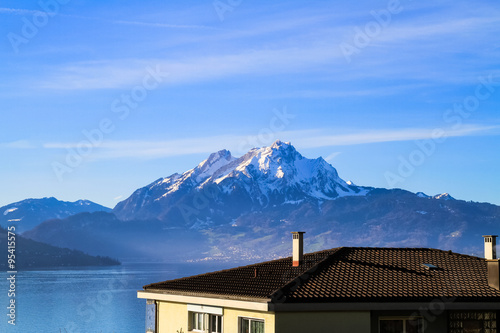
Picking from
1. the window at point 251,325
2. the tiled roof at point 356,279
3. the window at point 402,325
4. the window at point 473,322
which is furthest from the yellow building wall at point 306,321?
the window at point 473,322

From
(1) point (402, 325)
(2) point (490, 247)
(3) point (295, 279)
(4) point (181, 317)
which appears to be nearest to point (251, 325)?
(3) point (295, 279)

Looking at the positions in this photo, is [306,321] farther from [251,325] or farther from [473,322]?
[473,322]

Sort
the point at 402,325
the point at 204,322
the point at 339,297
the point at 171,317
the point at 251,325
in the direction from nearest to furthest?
the point at 339,297 → the point at 251,325 → the point at 402,325 → the point at 204,322 → the point at 171,317

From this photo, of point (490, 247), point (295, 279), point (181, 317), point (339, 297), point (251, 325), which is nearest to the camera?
point (339, 297)

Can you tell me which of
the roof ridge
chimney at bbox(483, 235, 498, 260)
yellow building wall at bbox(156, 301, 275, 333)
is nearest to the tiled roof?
the roof ridge

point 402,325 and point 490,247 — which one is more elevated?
point 490,247

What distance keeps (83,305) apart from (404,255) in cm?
16819

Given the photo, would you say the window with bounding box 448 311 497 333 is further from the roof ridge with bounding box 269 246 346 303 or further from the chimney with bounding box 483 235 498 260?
the roof ridge with bounding box 269 246 346 303

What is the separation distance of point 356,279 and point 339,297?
220cm

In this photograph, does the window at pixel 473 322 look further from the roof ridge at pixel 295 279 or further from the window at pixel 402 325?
the roof ridge at pixel 295 279

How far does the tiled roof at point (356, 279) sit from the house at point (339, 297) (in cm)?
3

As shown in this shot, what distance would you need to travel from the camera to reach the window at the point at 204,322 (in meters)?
25.4

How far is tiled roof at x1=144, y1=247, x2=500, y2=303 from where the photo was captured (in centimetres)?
2411

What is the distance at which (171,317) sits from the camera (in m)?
27.3
